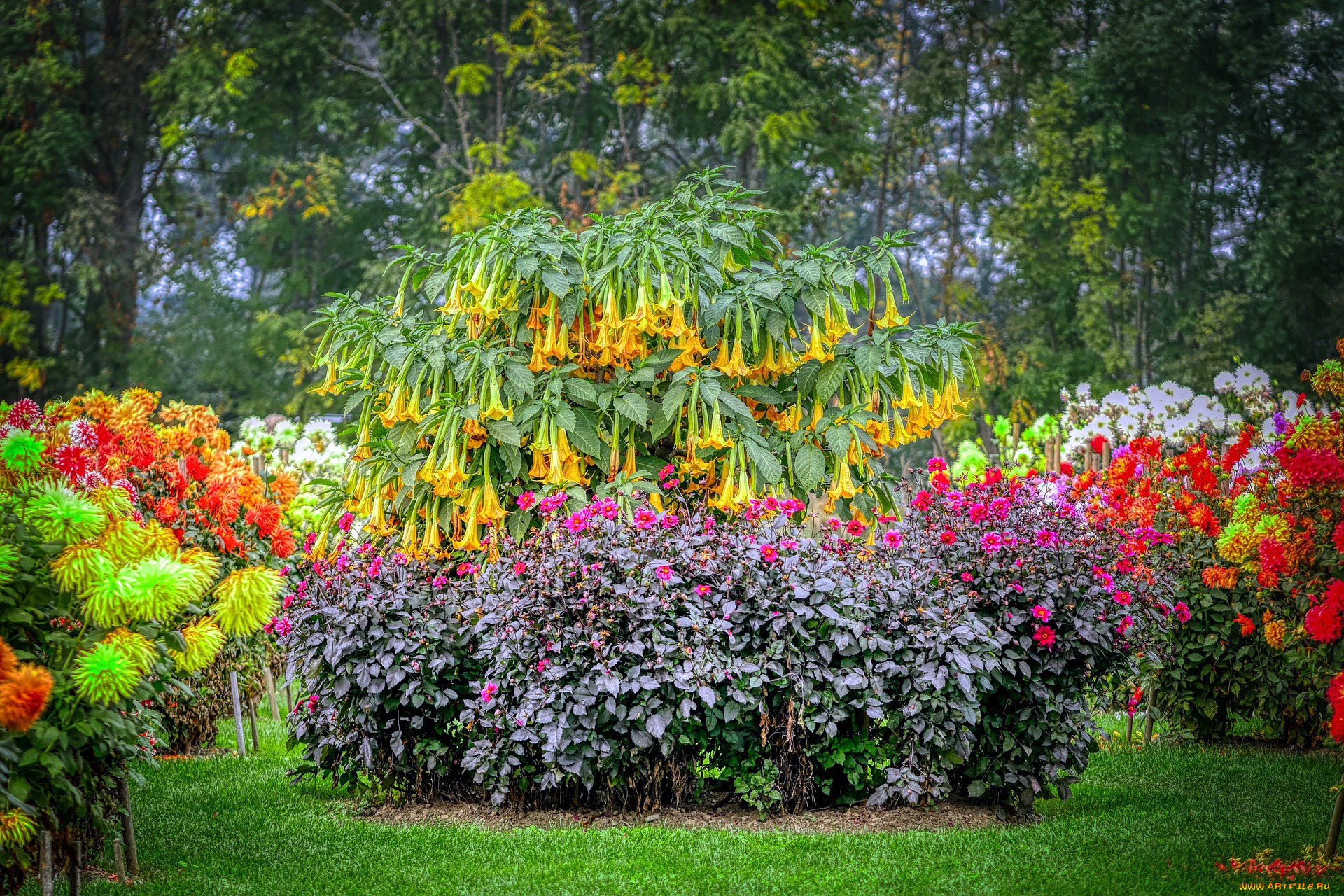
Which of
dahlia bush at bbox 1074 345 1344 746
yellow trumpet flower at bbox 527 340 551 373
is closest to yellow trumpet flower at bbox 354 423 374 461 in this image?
yellow trumpet flower at bbox 527 340 551 373

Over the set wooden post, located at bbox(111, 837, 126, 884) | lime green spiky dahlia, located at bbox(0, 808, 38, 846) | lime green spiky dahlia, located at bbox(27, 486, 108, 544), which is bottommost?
wooden post, located at bbox(111, 837, 126, 884)

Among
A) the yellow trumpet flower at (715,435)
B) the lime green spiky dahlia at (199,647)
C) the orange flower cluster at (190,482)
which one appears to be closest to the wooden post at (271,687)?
the orange flower cluster at (190,482)

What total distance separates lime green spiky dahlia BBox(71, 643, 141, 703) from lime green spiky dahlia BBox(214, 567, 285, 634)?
27cm

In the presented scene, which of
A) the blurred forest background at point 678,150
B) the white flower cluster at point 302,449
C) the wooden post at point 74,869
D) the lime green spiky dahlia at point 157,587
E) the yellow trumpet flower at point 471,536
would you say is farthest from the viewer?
the blurred forest background at point 678,150

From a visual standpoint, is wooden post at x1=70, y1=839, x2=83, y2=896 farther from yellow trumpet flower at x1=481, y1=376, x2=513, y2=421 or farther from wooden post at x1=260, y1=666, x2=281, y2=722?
wooden post at x1=260, y1=666, x2=281, y2=722

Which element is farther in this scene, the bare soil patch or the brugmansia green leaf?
the bare soil patch

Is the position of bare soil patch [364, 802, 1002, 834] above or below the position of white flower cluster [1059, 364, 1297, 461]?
below

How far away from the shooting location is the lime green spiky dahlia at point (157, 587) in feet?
8.96

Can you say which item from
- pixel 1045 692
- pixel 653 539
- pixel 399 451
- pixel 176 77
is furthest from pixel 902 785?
pixel 176 77

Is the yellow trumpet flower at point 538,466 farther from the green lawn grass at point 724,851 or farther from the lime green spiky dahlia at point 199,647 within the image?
the lime green spiky dahlia at point 199,647

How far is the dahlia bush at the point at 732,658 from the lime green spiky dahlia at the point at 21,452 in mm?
1558

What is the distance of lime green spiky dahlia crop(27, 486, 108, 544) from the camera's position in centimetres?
284

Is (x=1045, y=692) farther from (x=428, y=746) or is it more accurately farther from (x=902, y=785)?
(x=428, y=746)

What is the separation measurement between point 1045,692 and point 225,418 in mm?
17846
